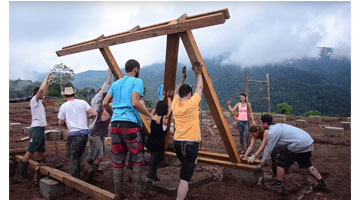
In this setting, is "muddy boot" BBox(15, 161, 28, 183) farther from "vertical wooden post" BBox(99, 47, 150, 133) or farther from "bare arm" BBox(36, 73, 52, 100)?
"vertical wooden post" BBox(99, 47, 150, 133)

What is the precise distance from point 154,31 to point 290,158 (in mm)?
3244

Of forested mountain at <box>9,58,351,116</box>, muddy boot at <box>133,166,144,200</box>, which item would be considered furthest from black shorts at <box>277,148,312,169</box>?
forested mountain at <box>9,58,351,116</box>

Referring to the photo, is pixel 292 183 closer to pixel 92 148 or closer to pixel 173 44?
pixel 173 44

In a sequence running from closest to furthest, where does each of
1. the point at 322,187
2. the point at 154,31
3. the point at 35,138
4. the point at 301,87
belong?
the point at 154,31, the point at 322,187, the point at 35,138, the point at 301,87

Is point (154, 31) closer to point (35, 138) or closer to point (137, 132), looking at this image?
point (137, 132)

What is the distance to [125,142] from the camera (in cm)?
323

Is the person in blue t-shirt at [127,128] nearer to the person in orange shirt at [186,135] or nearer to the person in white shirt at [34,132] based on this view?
the person in orange shirt at [186,135]

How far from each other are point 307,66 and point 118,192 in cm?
16730

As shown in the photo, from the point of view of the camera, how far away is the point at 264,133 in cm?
459

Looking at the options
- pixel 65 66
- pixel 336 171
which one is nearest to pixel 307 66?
pixel 65 66

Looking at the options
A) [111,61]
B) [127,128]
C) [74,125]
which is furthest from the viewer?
[111,61]

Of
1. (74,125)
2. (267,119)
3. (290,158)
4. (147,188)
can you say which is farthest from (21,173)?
(290,158)

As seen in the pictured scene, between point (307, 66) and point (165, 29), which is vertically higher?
point (307, 66)

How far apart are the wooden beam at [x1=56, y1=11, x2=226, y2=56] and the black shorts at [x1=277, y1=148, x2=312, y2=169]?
268 centimetres
